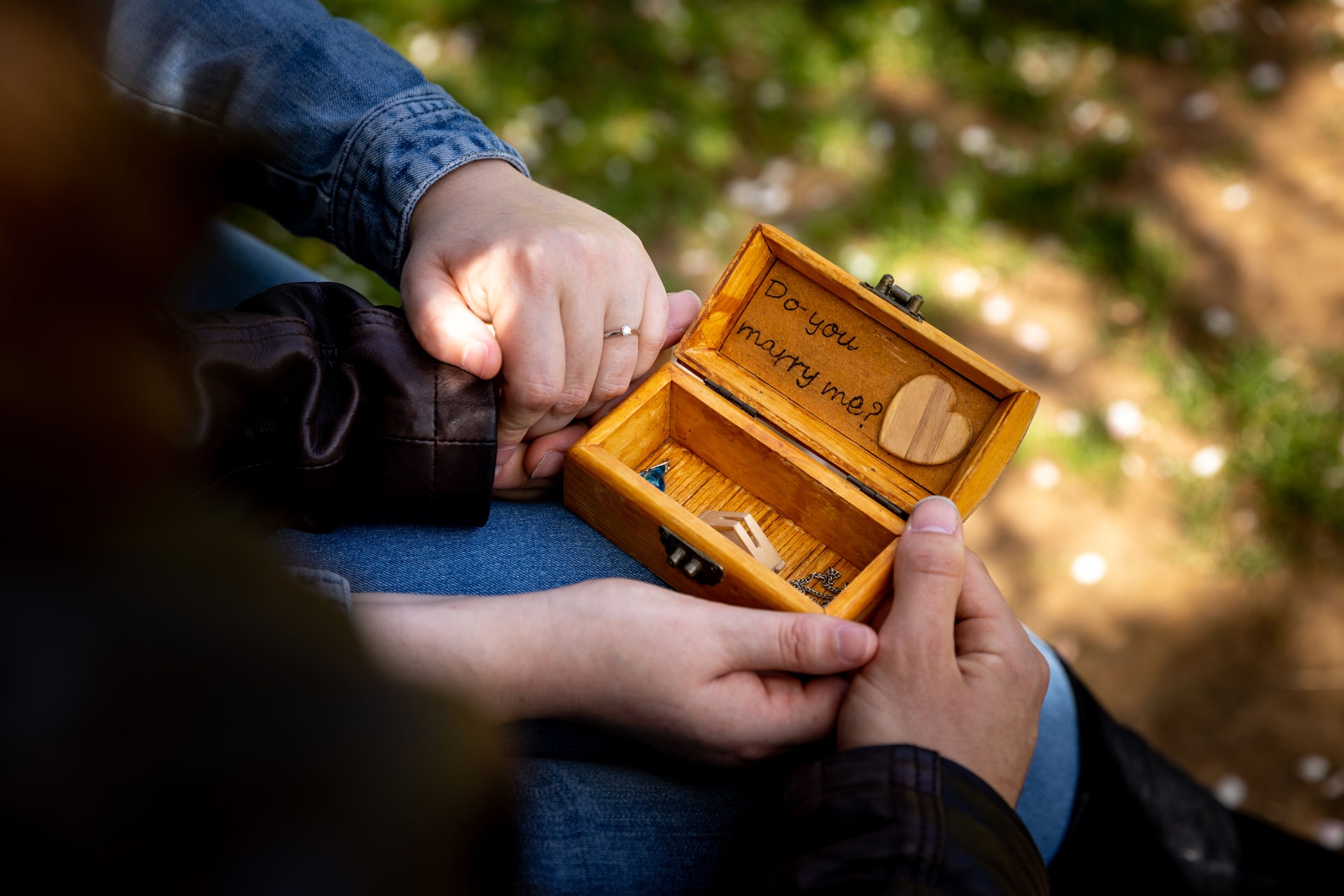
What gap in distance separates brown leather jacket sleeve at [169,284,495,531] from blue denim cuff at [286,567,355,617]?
0.44 ft

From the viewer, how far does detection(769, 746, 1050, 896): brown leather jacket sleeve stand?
933 millimetres

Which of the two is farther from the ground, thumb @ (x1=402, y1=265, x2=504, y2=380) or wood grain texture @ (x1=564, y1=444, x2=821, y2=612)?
thumb @ (x1=402, y1=265, x2=504, y2=380)

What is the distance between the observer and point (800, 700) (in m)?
1.18

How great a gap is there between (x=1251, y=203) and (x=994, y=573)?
172 centimetres

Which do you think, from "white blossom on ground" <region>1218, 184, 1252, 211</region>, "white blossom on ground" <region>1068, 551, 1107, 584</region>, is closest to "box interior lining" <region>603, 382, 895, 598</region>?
"white blossom on ground" <region>1068, 551, 1107, 584</region>

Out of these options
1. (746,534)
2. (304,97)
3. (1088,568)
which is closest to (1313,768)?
(1088,568)

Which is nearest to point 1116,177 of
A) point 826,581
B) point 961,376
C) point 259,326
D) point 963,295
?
point 963,295

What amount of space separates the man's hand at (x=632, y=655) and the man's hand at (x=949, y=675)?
51mm

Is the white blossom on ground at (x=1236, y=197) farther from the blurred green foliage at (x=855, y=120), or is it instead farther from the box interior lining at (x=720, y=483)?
the box interior lining at (x=720, y=483)

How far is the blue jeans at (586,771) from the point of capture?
1.13 meters

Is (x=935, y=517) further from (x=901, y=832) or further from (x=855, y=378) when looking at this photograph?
(x=901, y=832)

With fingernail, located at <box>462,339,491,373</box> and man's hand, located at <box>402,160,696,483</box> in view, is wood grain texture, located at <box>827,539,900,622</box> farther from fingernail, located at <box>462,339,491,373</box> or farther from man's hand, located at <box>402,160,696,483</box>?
fingernail, located at <box>462,339,491,373</box>

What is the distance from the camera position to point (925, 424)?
140 centimetres

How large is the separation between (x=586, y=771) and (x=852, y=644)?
15.2 inches
